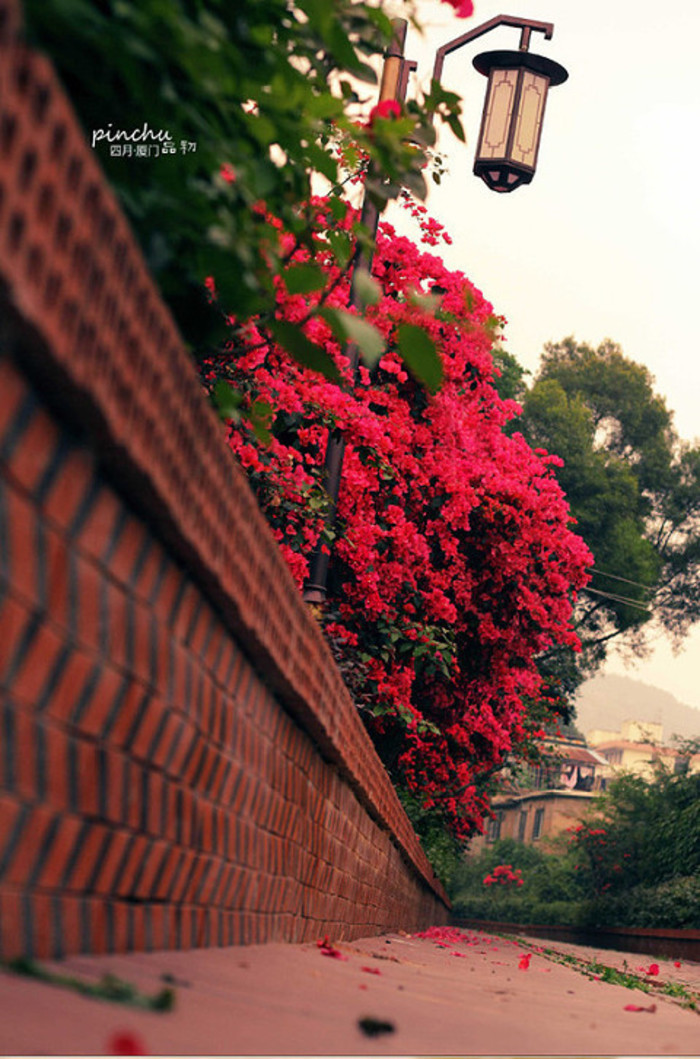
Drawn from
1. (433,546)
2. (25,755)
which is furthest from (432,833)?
(25,755)

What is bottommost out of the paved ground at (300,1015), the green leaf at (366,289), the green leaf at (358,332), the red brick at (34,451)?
the paved ground at (300,1015)

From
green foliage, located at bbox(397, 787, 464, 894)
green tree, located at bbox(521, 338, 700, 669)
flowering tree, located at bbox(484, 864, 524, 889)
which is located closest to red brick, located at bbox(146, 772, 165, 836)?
green foliage, located at bbox(397, 787, 464, 894)

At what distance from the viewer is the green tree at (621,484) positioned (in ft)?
109

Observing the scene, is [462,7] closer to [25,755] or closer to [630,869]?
[25,755]

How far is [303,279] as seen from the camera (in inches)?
112

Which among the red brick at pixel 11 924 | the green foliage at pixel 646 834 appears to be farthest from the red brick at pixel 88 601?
the green foliage at pixel 646 834

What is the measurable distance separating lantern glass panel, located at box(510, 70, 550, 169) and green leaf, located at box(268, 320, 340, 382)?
9235 mm

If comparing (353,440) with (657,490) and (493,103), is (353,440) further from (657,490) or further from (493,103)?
(657,490)

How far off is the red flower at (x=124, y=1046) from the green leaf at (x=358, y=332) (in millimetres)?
1207

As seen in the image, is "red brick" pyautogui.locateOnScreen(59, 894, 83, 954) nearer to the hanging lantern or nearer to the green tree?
the hanging lantern

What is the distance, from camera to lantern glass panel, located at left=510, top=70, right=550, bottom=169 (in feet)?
37.6

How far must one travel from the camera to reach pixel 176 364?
2.18 m

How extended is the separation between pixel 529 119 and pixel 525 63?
52 cm

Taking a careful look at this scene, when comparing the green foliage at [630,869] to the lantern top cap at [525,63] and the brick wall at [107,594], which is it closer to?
the lantern top cap at [525,63]
